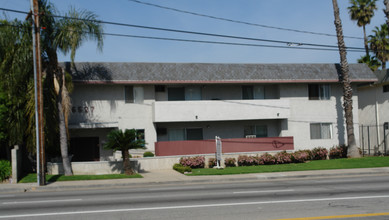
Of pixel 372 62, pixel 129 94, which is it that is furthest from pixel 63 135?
pixel 372 62

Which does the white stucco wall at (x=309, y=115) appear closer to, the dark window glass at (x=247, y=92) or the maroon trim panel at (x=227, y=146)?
the maroon trim panel at (x=227, y=146)

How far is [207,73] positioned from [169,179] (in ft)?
35.1

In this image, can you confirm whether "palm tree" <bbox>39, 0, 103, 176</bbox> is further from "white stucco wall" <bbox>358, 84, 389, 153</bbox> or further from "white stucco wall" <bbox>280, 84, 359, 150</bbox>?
"white stucco wall" <bbox>358, 84, 389, 153</bbox>

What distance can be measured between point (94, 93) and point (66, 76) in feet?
14.5

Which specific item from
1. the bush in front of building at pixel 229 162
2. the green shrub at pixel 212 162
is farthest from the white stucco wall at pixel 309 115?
the green shrub at pixel 212 162

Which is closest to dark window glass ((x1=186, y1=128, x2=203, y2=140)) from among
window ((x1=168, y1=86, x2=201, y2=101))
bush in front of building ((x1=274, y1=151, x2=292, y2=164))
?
window ((x1=168, y1=86, x2=201, y2=101))

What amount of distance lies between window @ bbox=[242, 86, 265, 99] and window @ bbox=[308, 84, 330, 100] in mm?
3734

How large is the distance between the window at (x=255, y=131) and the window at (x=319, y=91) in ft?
14.5

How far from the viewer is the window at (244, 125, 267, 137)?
3016cm

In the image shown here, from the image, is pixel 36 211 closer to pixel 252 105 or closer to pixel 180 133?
pixel 180 133

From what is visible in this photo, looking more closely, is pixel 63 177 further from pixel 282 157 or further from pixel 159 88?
pixel 282 157

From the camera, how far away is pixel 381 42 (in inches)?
1843

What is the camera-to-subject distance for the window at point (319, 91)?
101 feet

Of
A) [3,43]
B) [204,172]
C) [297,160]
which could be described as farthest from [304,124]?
[3,43]
